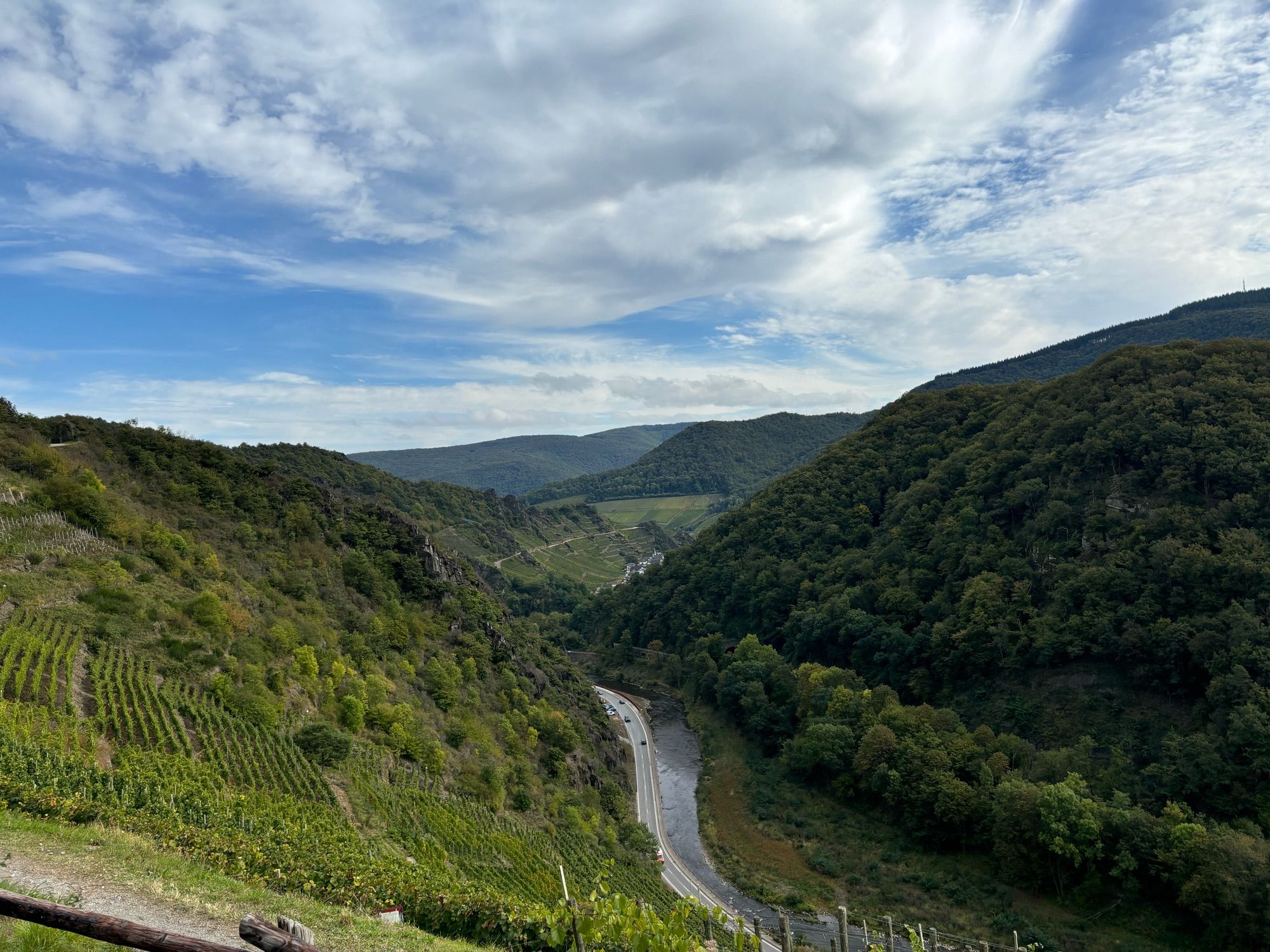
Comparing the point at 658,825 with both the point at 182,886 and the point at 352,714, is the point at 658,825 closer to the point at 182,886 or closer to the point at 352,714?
the point at 352,714

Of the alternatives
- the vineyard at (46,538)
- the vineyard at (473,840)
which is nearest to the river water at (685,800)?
the vineyard at (473,840)

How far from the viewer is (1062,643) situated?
166ft

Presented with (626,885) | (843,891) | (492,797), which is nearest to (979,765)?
(843,891)

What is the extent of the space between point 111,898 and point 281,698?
78.6ft

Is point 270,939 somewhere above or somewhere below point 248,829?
above

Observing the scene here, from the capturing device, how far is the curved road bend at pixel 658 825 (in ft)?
128

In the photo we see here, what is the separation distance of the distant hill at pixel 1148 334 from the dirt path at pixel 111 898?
13856 cm

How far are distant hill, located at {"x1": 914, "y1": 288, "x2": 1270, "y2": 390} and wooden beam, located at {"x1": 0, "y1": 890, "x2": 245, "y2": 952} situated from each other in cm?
14114

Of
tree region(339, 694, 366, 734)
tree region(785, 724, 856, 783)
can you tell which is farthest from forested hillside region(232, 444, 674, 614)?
tree region(339, 694, 366, 734)

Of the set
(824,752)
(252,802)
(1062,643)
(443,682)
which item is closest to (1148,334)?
(1062,643)

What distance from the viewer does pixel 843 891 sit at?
43.4m

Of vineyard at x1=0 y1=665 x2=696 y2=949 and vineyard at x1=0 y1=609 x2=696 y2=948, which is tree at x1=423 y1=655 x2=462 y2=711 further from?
vineyard at x1=0 y1=665 x2=696 y2=949

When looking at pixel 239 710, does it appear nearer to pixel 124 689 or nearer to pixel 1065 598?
pixel 124 689

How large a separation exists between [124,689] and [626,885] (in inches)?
1068
